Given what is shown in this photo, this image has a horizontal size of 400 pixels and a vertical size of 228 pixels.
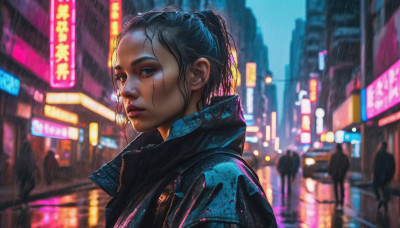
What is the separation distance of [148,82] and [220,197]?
44cm

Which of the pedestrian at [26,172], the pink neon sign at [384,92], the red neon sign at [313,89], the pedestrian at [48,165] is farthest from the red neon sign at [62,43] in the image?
the red neon sign at [313,89]

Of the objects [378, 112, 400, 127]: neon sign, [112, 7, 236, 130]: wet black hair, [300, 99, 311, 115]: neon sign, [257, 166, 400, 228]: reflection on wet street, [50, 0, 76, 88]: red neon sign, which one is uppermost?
[300, 99, 311, 115]: neon sign

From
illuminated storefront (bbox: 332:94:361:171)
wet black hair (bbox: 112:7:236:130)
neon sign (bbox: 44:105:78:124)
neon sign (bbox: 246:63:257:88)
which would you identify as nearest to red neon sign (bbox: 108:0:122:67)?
neon sign (bbox: 44:105:78:124)

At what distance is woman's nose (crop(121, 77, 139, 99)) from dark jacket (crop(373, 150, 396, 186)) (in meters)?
12.6

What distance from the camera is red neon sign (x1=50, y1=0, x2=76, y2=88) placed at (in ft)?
75.9

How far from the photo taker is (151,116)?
1.49 metres

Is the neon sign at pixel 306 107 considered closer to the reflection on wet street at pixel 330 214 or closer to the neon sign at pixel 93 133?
the neon sign at pixel 93 133

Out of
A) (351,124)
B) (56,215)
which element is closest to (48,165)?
(56,215)

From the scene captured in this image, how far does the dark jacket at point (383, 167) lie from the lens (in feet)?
42.5

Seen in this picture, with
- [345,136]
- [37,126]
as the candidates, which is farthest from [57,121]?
[345,136]

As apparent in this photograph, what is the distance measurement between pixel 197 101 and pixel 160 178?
0.27 m

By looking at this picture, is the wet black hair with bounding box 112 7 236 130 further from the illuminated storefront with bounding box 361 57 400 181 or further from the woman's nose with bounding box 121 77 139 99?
the illuminated storefront with bounding box 361 57 400 181

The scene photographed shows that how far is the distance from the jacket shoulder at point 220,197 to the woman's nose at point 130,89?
1.04 ft

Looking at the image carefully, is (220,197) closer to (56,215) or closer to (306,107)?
(56,215)
